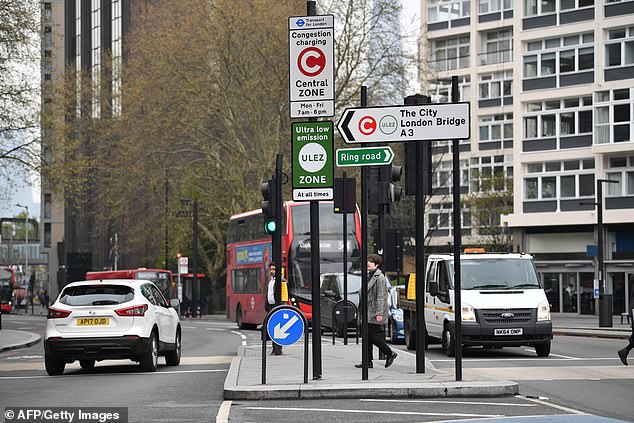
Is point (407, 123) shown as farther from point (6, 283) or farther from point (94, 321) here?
point (6, 283)

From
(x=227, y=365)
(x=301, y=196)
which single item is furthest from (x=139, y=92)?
(x=301, y=196)

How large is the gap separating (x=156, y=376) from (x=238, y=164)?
40860 mm

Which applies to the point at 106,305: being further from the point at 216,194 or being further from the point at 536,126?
the point at 536,126

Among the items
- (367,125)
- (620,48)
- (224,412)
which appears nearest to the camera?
(224,412)

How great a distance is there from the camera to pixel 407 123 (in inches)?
647

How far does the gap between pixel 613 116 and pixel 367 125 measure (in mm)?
43825

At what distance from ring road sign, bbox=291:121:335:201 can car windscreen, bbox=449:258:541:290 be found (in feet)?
28.4

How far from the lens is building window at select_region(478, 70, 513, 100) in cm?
7900

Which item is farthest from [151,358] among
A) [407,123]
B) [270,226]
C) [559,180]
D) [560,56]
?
[560,56]

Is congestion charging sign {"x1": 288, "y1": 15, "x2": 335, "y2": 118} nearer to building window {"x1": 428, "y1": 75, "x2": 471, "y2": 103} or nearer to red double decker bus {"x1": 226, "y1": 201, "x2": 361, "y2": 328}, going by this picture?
red double decker bus {"x1": 226, "y1": 201, "x2": 361, "y2": 328}

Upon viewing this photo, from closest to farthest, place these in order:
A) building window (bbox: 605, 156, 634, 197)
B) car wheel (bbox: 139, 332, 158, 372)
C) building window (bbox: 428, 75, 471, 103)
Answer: car wheel (bbox: 139, 332, 158, 372) < building window (bbox: 605, 156, 634, 197) < building window (bbox: 428, 75, 471, 103)

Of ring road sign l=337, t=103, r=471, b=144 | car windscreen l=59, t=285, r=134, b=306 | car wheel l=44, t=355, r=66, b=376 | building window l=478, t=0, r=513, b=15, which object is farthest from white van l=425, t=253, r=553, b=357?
building window l=478, t=0, r=513, b=15

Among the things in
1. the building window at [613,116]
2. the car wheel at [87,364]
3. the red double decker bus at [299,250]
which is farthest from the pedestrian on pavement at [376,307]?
the building window at [613,116]

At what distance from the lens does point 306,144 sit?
1633cm
